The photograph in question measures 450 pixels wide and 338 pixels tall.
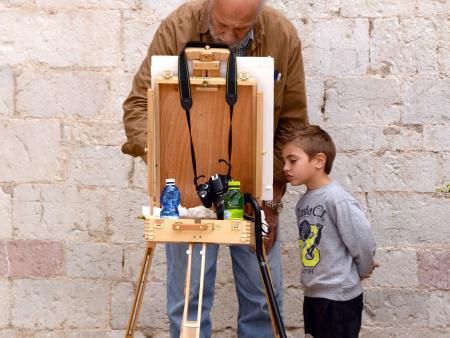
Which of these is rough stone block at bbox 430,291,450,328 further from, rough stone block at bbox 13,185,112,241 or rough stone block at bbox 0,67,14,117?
rough stone block at bbox 0,67,14,117

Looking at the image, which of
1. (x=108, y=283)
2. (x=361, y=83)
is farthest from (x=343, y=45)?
(x=108, y=283)

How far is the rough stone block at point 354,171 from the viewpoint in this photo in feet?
15.3

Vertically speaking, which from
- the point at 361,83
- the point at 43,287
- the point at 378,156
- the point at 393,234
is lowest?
the point at 43,287

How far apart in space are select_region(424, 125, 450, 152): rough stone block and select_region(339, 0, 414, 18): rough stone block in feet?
1.98

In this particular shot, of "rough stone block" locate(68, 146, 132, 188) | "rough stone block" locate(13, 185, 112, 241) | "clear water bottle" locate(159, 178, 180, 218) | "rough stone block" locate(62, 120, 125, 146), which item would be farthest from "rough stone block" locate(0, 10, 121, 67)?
"clear water bottle" locate(159, 178, 180, 218)

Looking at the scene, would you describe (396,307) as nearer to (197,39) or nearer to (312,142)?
(312,142)

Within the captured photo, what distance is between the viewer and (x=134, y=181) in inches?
184

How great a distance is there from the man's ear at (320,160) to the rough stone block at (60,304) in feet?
4.95

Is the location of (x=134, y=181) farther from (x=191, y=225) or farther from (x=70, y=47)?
(x=191, y=225)

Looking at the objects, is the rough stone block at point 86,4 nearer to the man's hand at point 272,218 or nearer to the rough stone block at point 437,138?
the man's hand at point 272,218

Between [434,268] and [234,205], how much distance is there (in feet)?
6.24

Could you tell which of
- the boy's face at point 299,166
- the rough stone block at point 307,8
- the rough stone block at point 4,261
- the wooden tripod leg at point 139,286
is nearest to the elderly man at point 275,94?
the boy's face at point 299,166

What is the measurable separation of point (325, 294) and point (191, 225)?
0.88 metres

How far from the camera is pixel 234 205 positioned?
3.16 metres
